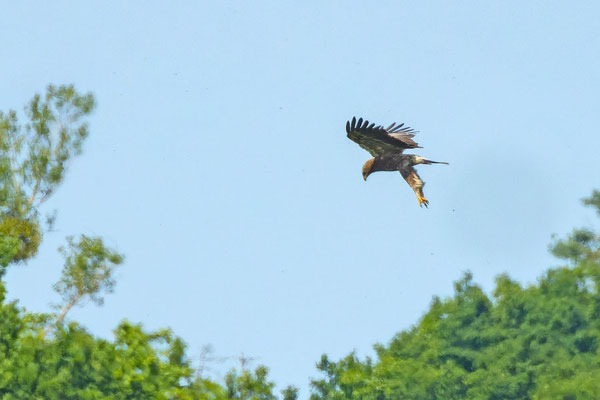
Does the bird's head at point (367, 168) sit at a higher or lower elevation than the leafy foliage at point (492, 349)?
lower

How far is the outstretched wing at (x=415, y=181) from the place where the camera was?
1211 inches

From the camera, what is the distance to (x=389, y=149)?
99.8 feet

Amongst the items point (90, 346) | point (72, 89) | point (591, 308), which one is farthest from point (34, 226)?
point (591, 308)

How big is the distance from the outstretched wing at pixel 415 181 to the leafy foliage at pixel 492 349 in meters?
27.4

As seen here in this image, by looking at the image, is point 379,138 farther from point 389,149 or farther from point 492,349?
point 492,349

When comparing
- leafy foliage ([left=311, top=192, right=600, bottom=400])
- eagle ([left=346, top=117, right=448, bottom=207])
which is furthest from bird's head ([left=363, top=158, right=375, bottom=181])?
leafy foliage ([left=311, top=192, right=600, bottom=400])

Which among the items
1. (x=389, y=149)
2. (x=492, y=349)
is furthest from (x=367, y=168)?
(x=492, y=349)

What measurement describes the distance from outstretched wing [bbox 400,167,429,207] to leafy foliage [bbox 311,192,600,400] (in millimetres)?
27396

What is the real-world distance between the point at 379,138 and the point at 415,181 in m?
1.45

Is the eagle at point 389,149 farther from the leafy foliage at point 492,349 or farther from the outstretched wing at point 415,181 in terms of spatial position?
the leafy foliage at point 492,349

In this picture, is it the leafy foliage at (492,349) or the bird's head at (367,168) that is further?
the leafy foliage at (492,349)

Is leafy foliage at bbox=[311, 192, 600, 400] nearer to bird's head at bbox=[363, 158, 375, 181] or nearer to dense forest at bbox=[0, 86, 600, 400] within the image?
dense forest at bbox=[0, 86, 600, 400]

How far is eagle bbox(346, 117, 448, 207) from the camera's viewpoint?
29859 millimetres

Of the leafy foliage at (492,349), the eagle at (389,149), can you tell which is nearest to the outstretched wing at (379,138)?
the eagle at (389,149)
